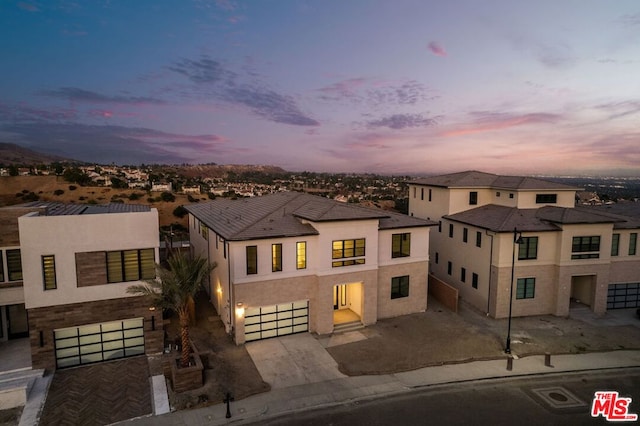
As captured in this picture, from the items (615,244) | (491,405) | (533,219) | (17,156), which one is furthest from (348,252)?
(17,156)

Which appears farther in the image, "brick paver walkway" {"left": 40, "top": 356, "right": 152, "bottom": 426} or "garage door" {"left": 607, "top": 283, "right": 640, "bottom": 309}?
"garage door" {"left": 607, "top": 283, "right": 640, "bottom": 309}

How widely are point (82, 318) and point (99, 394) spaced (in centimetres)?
382

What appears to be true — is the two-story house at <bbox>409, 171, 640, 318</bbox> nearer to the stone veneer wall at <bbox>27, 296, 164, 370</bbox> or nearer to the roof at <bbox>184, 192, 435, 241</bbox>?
the roof at <bbox>184, 192, 435, 241</bbox>

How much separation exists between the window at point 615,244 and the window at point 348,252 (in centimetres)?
1898

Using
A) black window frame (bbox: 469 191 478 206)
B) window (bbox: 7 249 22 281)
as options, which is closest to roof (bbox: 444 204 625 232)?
black window frame (bbox: 469 191 478 206)

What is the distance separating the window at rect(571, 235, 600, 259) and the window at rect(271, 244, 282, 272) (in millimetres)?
19810

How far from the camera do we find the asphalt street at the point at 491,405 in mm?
15086

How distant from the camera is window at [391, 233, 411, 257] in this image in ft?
82.4

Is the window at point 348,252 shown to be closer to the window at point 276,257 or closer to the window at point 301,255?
the window at point 301,255

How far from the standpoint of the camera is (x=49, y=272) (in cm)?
1772

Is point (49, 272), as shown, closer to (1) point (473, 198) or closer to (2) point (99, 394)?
(2) point (99, 394)

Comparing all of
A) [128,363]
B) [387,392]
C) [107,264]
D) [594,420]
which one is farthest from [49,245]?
[594,420]

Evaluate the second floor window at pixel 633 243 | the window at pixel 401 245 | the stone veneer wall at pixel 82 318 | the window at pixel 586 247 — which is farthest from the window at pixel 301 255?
the second floor window at pixel 633 243

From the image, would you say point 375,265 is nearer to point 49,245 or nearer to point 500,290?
point 500,290
